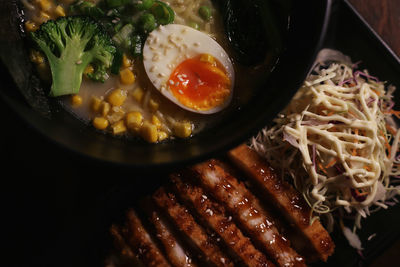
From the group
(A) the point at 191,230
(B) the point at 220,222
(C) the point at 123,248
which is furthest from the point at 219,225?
(C) the point at 123,248

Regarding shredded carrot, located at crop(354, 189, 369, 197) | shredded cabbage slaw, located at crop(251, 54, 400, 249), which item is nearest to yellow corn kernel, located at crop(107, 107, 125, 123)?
shredded cabbage slaw, located at crop(251, 54, 400, 249)

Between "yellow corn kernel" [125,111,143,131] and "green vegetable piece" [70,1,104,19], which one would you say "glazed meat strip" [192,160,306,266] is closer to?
"yellow corn kernel" [125,111,143,131]

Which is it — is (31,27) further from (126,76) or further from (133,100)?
(133,100)

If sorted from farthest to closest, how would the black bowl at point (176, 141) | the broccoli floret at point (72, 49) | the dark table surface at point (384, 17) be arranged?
the dark table surface at point (384, 17), the broccoli floret at point (72, 49), the black bowl at point (176, 141)

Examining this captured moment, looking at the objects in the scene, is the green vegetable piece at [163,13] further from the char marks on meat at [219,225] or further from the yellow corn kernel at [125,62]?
the char marks on meat at [219,225]

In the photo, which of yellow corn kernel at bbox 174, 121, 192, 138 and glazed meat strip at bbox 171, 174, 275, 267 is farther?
glazed meat strip at bbox 171, 174, 275, 267

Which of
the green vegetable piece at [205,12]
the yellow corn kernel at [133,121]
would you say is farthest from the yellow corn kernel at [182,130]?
the green vegetable piece at [205,12]
